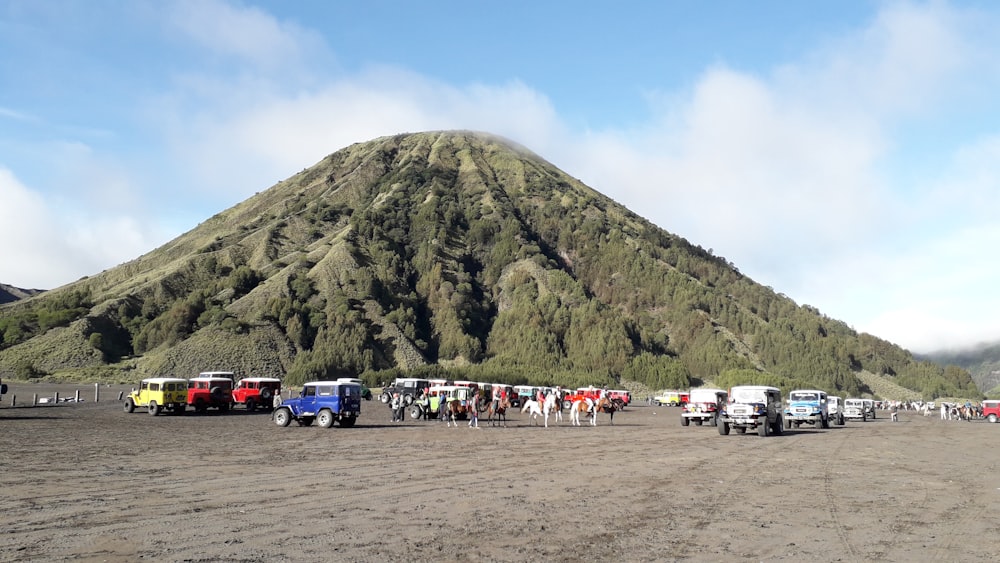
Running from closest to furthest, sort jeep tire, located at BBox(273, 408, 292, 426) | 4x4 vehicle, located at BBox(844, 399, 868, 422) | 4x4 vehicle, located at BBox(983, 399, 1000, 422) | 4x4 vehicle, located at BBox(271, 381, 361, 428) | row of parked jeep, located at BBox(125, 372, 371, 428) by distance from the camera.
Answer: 1. 4x4 vehicle, located at BBox(271, 381, 361, 428)
2. row of parked jeep, located at BBox(125, 372, 371, 428)
3. jeep tire, located at BBox(273, 408, 292, 426)
4. 4x4 vehicle, located at BBox(844, 399, 868, 422)
5. 4x4 vehicle, located at BBox(983, 399, 1000, 422)

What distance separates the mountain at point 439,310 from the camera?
104688 millimetres

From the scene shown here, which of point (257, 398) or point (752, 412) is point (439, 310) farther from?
point (752, 412)

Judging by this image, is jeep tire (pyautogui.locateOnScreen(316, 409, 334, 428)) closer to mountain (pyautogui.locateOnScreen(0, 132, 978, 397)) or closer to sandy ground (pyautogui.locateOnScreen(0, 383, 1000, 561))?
sandy ground (pyautogui.locateOnScreen(0, 383, 1000, 561))

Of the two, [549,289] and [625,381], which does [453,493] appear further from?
[549,289]

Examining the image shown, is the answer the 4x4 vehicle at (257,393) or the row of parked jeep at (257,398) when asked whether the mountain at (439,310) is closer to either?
the 4x4 vehicle at (257,393)

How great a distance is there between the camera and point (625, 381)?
123m

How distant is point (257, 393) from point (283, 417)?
1719cm

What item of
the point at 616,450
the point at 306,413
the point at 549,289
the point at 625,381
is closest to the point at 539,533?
the point at 616,450

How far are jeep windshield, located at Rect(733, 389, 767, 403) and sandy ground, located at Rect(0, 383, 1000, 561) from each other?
732 cm

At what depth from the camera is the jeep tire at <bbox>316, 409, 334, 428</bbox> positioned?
1328 inches

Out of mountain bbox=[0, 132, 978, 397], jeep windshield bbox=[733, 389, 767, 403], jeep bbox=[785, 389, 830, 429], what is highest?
mountain bbox=[0, 132, 978, 397]

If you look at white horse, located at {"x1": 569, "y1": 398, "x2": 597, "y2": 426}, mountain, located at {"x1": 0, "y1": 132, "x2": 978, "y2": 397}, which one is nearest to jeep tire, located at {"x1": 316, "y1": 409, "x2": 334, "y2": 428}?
white horse, located at {"x1": 569, "y1": 398, "x2": 597, "y2": 426}

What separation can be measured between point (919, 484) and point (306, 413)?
25565 mm

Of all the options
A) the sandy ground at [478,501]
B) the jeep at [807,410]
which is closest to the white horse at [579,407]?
the jeep at [807,410]
